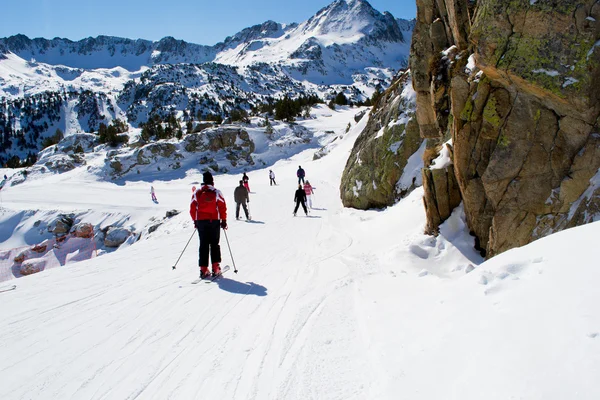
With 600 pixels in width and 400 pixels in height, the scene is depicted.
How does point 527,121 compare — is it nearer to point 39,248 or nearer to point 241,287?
point 241,287

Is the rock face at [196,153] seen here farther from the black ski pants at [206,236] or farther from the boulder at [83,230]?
the black ski pants at [206,236]

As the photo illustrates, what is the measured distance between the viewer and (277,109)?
3066 inches

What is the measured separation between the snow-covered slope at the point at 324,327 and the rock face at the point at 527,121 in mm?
1197

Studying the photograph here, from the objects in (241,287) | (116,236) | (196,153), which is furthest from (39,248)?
(196,153)

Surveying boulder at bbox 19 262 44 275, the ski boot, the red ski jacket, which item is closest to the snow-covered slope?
the ski boot

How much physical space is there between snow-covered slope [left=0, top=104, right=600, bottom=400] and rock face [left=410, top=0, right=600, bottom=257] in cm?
120

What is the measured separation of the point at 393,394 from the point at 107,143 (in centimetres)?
7616

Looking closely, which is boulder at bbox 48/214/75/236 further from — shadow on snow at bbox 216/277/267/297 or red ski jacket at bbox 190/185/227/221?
shadow on snow at bbox 216/277/267/297

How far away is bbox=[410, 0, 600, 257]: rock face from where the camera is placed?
5996mm

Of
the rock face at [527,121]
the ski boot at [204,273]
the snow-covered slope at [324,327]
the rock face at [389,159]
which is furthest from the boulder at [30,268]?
the rock face at [527,121]

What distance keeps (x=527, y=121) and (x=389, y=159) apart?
22.6 ft

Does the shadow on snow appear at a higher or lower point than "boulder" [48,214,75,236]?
higher

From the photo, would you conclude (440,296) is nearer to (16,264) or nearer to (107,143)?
(16,264)

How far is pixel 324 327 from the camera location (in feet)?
14.1
